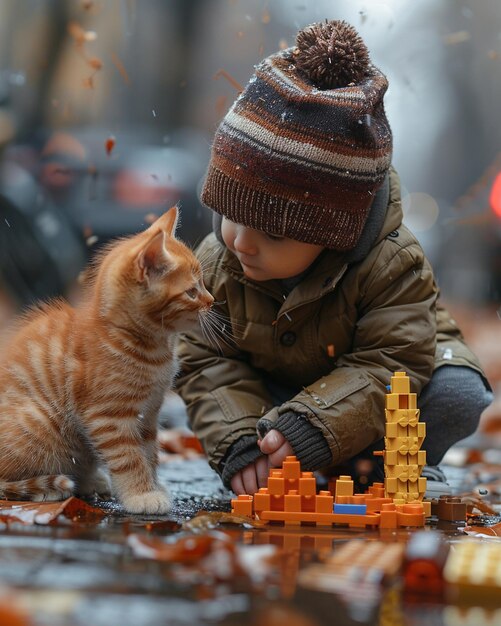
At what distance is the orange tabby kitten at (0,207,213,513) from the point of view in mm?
3123

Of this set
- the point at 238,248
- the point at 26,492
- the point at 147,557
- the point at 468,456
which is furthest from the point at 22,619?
the point at 468,456

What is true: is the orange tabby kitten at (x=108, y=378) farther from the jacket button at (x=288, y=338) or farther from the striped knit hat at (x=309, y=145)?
the jacket button at (x=288, y=338)

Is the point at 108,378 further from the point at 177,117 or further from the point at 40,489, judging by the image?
the point at 177,117

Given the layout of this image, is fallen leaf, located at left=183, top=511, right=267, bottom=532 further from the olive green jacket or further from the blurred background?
the blurred background

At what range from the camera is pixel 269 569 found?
2.23m

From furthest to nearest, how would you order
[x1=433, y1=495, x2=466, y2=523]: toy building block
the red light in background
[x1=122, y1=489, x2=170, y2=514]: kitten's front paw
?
the red light in background → [x1=433, y1=495, x2=466, y2=523]: toy building block → [x1=122, y1=489, x2=170, y2=514]: kitten's front paw

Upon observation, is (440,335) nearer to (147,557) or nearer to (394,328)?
(394,328)

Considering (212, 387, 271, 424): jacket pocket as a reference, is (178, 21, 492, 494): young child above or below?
above

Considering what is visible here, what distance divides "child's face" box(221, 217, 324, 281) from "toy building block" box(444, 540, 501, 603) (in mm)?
1459

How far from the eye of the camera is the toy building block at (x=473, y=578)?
6.86 ft

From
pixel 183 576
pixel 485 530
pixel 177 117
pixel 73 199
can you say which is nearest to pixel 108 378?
pixel 183 576

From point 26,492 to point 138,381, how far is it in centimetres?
50

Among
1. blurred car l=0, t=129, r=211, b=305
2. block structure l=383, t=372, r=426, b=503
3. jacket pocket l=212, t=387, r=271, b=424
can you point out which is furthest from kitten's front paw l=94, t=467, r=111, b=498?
blurred car l=0, t=129, r=211, b=305

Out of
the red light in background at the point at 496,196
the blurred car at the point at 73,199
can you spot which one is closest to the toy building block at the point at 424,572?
the blurred car at the point at 73,199
